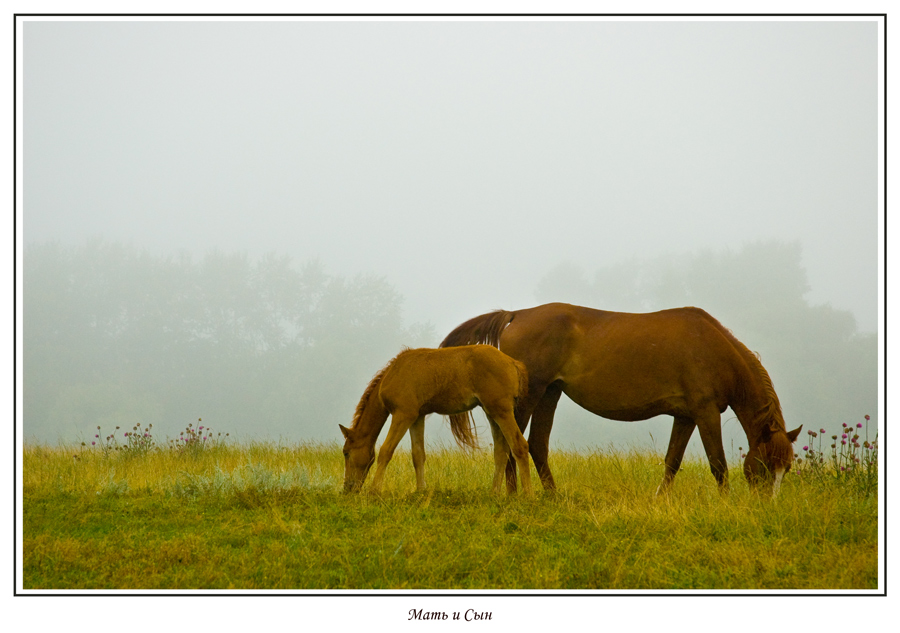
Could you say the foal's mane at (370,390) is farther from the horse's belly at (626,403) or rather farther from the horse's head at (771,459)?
the horse's head at (771,459)

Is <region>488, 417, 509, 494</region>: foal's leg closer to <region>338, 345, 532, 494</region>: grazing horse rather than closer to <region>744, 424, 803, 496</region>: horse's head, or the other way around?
<region>338, 345, 532, 494</region>: grazing horse

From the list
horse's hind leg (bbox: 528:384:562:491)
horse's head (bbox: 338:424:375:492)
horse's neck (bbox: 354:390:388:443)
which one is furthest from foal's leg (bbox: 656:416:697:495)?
horse's head (bbox: 338:424:375:492)

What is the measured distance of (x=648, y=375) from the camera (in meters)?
9.23

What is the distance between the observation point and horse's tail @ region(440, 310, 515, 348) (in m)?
10.0

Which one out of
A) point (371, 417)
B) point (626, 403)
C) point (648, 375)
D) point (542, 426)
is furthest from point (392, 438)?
point (648, 375)

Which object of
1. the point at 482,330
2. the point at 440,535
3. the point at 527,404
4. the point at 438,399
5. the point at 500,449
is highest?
the point at 482,330

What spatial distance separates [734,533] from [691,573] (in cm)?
132

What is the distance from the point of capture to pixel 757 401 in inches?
350

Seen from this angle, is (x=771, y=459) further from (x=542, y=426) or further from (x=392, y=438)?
(x=392, y=438)

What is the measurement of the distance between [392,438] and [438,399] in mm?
736

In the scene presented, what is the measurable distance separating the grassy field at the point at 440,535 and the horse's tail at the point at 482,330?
202 centimetres

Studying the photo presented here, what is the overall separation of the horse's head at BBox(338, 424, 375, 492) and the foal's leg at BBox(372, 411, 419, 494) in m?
0.42

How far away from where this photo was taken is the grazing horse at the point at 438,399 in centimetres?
829
